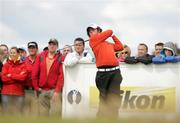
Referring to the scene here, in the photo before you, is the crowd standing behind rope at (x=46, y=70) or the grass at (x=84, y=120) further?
the crowd standing behind rope at (x=46, y=70)

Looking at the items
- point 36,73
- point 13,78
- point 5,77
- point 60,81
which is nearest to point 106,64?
point 60,81

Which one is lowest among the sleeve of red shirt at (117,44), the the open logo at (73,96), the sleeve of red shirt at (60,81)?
the the open logo at (73,96)

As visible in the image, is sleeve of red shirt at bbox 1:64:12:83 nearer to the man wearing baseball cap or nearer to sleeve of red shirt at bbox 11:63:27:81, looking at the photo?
sleeve of red shirt at bbox 11:63:27:81

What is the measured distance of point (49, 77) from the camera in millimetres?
10523

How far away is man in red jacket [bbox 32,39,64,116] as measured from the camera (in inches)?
413

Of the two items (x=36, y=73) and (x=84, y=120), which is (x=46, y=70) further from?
(x=84, y=120)

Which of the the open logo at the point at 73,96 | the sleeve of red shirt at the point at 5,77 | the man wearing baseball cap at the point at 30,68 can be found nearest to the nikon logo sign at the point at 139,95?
the the open logo at the point at 73,96

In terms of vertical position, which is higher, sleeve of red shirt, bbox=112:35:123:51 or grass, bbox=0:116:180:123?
sleeve of red shirt, bbox=112:35:123:51

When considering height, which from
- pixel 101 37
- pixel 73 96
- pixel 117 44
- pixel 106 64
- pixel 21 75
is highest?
pixel 101 37

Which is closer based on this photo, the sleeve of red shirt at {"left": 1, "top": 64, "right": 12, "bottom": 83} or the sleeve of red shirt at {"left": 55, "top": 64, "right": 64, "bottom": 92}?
the sleeve of red shirt at {"left": 55, "top": 64, "right": 64, "bottom": 92}

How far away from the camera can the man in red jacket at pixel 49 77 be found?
34.4ft

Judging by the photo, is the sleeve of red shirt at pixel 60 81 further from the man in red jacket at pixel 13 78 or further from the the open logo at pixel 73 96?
the man in red jacket at pixel 13 78

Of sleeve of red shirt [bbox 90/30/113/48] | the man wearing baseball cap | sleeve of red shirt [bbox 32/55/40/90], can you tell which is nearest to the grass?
sleeve of red shirt [bbox 90/30/113/48]

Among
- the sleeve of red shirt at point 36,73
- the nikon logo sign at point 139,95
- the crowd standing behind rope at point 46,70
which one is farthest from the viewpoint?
the sleeve of red shirt at point 36,73
